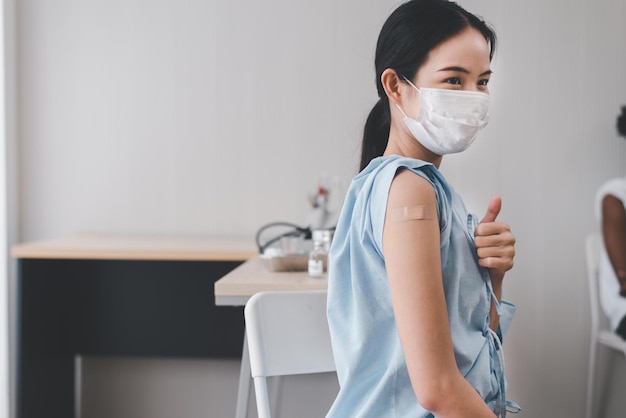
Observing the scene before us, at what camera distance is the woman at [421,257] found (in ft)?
2.37

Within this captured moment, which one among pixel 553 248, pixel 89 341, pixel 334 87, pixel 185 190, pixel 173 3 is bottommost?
pixel 89 341

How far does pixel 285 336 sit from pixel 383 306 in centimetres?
31

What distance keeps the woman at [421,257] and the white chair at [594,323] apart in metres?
1.73

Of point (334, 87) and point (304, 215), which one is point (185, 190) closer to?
point (304, 215)

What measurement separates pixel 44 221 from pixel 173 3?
101 centimetres

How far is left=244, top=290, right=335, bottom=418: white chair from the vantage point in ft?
3.46

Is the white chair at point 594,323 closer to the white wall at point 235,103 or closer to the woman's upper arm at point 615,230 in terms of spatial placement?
the woman's upper arm at point 615,230

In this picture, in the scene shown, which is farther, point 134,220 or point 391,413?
point 134,220

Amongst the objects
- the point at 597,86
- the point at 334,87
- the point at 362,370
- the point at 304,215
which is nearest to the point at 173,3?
the point at 334,87

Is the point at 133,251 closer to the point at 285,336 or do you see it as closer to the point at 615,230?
the point at 285,336

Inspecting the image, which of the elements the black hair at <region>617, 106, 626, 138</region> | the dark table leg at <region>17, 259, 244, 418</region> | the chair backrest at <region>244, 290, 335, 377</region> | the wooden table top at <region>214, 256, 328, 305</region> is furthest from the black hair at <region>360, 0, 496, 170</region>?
the black hair at <region>617, 106, 626, 138</region>

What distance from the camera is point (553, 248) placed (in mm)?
2678

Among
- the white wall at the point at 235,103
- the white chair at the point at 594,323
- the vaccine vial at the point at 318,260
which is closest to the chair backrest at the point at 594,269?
the white chair at the point at 594,323

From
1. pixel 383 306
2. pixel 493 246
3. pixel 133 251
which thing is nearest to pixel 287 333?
pixel 383 306
